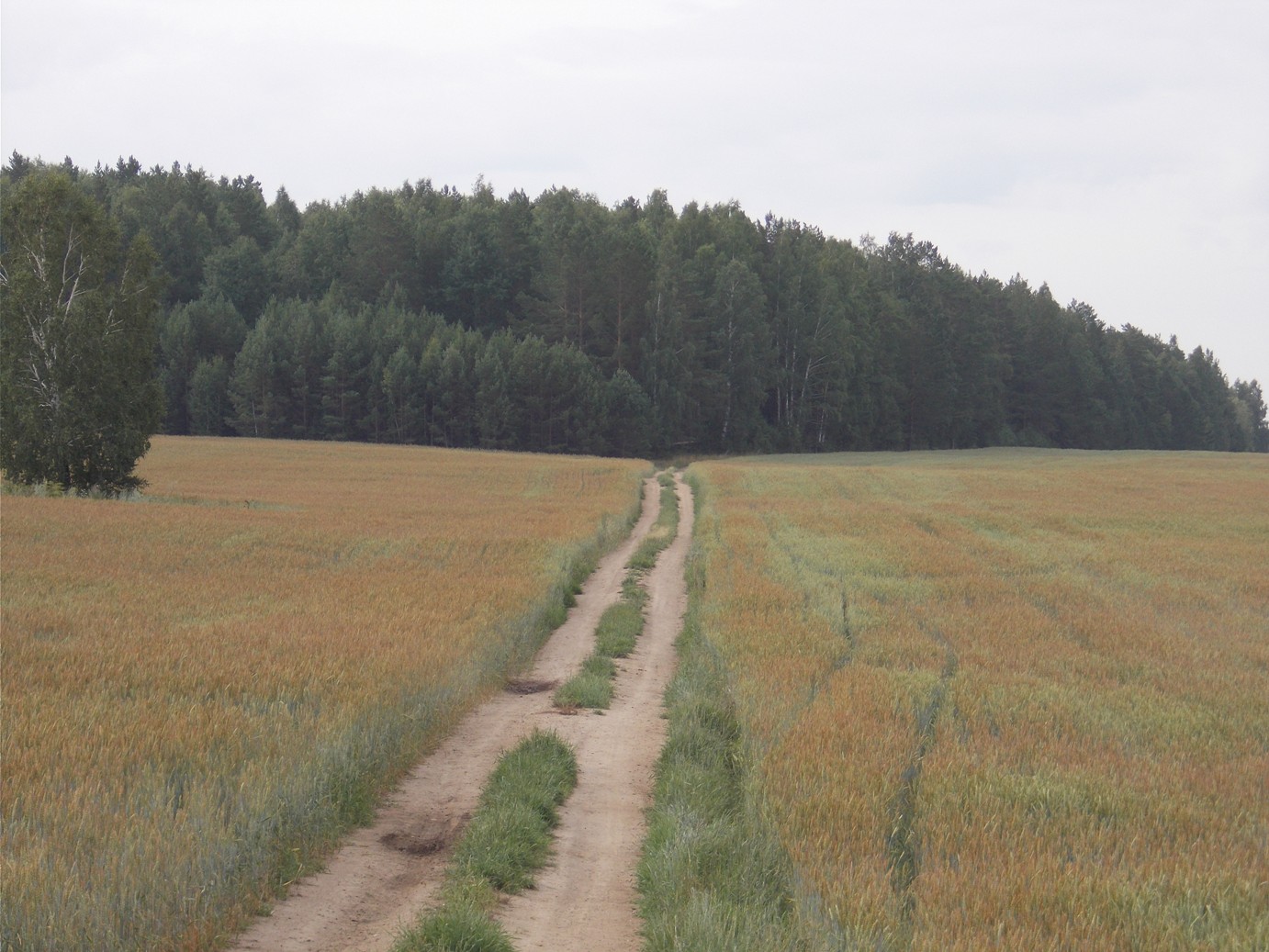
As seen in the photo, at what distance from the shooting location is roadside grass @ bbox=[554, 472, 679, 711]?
479 inches

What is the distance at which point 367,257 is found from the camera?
320 feet

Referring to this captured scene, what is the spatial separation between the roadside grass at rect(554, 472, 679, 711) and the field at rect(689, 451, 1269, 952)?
1367mm

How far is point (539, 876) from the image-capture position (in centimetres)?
726

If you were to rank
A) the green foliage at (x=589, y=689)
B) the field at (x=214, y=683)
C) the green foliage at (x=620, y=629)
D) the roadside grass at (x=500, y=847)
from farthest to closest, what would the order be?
the green foliage at (x=620, y=629) < the green foliage at (x=589, y=689) < the field at (x=214, y=683) < the roadside grass at (x=500, y=847)

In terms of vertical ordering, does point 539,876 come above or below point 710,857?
below

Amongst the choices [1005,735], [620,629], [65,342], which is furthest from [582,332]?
[1005,735]

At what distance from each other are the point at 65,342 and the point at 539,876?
34360 millimetres

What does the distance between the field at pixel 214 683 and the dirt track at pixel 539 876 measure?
301 mm

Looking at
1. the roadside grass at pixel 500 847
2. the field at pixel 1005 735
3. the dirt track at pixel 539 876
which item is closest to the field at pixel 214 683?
the dirt track at pixel 539 876

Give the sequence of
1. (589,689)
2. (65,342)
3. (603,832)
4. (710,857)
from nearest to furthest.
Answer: (710,857)
(603,832)
(589,689)
(65,342)

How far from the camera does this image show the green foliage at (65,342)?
112 feet

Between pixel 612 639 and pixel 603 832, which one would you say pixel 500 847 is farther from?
pixel 612 639

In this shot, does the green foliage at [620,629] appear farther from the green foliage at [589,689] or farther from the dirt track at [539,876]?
the dirt track at [539,876]

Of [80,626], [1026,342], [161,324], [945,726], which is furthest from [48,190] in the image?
[1026,342]
